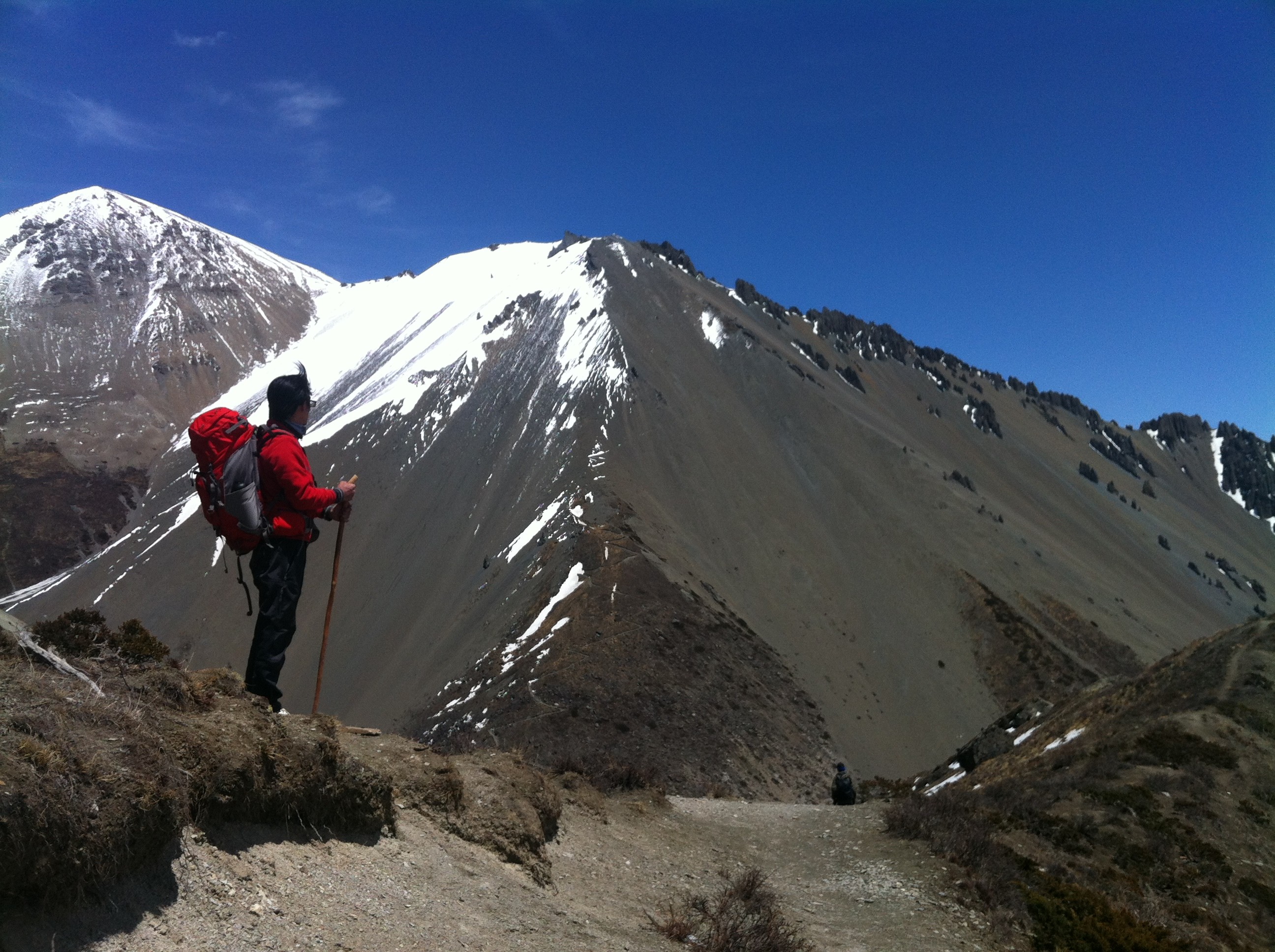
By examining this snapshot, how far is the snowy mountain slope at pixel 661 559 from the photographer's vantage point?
116ft

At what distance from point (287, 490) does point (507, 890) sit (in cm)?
361

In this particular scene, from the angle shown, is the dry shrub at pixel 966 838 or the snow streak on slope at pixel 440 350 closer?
the dry shrub at pixel 966 838

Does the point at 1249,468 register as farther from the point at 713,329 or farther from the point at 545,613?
the point at 545,613

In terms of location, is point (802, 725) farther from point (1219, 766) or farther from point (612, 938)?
point (612, 938)

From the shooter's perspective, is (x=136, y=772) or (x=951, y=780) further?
(x=951, y=780)

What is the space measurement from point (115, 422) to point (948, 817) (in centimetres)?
11064

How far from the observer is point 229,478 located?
637 cm

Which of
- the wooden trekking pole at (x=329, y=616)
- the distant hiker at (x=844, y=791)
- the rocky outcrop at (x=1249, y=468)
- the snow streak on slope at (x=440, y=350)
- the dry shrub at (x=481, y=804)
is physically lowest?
the rocky outcrop at (x=1249, y=468)

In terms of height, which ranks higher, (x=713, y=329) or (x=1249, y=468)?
(x=713, y=329)

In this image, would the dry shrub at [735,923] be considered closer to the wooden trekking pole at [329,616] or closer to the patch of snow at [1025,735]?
the wooden trekking pole at [329,616]

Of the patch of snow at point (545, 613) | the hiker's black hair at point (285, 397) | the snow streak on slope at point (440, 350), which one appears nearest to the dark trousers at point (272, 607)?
the hiker's black hair at point (285, 397)

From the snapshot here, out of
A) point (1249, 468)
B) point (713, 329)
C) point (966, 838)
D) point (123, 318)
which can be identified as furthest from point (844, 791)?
point (1249, 468)

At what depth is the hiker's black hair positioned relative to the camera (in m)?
6.87

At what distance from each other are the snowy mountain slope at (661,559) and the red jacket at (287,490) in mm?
19460
